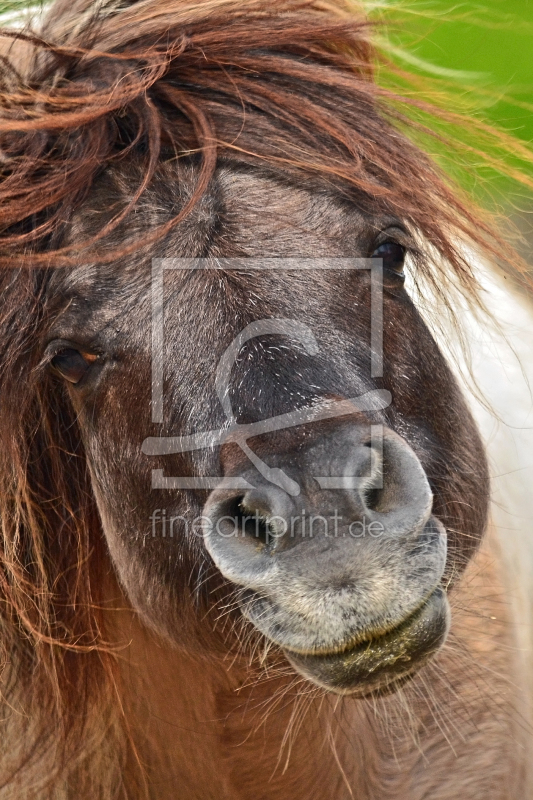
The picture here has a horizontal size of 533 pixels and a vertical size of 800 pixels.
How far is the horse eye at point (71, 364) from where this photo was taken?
62.3 inches

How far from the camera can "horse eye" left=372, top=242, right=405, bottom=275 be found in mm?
1614

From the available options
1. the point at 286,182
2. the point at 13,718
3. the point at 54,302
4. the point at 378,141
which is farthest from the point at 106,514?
the point at 378,141

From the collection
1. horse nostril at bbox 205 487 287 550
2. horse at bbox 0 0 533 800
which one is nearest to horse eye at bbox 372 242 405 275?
horse at bbox 0 0 533 800

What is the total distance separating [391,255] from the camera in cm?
163

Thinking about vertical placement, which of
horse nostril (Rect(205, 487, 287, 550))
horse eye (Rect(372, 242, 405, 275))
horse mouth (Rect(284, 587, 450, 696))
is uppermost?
horse eye (Rect(372, 242, 405, 275))

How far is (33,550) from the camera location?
1.74 meters

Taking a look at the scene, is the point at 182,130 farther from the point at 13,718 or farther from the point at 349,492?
the point at 13,718

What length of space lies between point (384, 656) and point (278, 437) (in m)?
0.40

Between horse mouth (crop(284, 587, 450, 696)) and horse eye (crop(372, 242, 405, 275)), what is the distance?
0.62 metres

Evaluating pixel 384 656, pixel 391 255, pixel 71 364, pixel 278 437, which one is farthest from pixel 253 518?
pixel 391 255

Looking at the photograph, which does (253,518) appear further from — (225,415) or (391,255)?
(391,255)

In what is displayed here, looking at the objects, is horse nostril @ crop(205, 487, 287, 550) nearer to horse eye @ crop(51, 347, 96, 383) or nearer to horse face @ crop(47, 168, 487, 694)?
horse face @ crop(47, 168, 487, 694)

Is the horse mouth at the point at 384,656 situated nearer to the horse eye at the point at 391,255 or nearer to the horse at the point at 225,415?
the horse at the point at 225,415

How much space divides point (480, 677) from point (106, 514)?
1039 mm
